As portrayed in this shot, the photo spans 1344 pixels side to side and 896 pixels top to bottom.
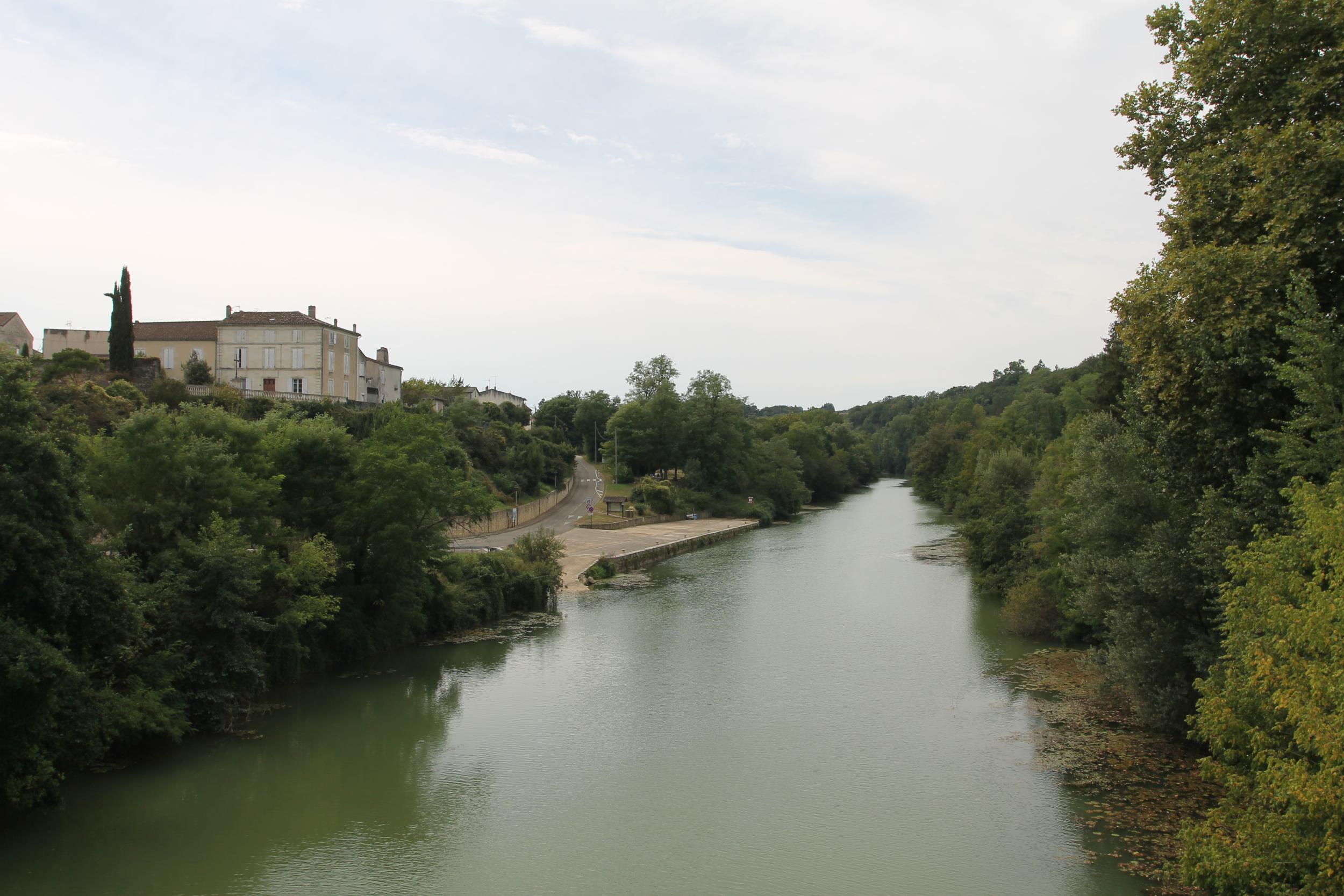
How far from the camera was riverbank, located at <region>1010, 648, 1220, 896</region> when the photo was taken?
13875mm

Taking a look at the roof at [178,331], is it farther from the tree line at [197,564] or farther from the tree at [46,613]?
the tree at [46,613]

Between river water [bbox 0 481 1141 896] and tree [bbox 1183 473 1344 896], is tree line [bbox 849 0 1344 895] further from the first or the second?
river water [bbox 0 481 1141 896]

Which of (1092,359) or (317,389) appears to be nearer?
(317,389)

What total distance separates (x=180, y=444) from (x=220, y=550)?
10.5 ft

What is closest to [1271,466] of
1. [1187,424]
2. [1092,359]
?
[1187,424]

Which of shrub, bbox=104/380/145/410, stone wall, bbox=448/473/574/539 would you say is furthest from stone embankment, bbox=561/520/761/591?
shrub, bbox=104/380/145/410

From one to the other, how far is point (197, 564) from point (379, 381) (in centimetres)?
4909

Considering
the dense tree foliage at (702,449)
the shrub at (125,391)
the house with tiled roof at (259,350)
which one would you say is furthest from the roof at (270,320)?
the dense tree foliage at (702,449)

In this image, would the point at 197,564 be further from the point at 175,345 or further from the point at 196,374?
the point at 175,345

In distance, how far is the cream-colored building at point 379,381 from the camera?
62.9 meters

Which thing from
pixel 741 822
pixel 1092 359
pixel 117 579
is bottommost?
pixel 741 822

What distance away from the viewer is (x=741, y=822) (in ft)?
50.9

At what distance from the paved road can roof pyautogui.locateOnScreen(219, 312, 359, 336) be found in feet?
53.3

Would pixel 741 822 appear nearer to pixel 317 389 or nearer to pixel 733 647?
Answer: pixel 733 647
